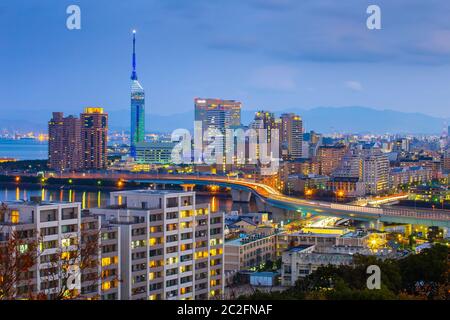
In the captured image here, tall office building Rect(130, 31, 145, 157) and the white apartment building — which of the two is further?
tall office building Rect(130, 31, 145, 157)

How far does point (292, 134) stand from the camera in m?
29.9

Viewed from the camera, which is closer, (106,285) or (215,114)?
(106,285)

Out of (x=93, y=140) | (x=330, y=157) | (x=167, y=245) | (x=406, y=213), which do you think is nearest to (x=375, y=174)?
(x=330, y=157)

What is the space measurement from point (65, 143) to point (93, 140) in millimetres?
952

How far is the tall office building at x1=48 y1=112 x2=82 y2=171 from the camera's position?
84.6 ft

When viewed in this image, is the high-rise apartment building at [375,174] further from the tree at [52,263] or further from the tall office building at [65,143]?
the tree at [52,263]

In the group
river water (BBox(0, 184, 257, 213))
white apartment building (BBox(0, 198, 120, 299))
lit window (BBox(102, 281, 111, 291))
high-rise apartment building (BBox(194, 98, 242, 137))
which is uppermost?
high-rise apartment building (BBox(194, 98, 242, 137))

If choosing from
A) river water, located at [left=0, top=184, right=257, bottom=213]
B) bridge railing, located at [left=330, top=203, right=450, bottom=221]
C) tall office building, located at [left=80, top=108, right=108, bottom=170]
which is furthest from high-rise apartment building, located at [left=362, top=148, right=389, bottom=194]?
tall office building, located at [left=80, top=108, right=108, bottom=170]

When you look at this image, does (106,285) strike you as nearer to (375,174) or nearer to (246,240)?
(246,240)

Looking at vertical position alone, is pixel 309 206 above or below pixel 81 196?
above

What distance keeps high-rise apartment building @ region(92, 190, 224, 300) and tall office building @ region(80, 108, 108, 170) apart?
67.7 ft

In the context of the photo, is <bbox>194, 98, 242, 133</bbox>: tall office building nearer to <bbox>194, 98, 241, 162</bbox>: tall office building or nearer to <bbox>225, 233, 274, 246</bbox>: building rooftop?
<bbox>194, 98, 241, 162</bbox>: tall office building
